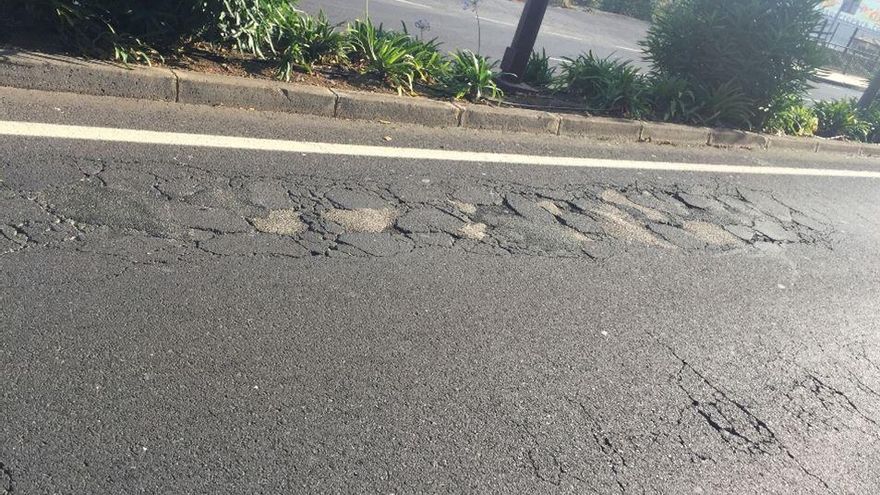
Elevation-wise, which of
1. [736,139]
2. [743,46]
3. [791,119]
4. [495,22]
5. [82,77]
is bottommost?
[736,139]

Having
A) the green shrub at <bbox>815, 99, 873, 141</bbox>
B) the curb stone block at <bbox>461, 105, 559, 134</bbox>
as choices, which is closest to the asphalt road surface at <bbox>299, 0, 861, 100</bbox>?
the green shrub at <bbox>815, 99, 873, 141</bbox>

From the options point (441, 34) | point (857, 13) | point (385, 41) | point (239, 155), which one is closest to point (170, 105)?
point (239, 155)

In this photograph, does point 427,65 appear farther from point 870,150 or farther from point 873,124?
point 873,124

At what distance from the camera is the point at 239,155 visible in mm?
5031

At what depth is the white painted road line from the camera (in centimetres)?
470

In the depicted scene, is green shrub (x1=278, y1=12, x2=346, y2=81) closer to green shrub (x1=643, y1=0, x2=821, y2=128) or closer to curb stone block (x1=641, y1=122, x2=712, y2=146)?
curb stone block (x1=641, y1=122, x2=712, y2=146)

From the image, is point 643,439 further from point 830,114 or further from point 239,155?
point 830,114

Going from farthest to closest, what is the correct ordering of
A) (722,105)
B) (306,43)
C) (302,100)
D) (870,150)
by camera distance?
(870,150), (722,105), (306,43), (302,100)

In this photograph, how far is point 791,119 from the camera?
9352 mm

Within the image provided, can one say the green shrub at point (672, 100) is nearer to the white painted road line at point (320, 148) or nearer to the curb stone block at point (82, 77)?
the white painted road line at point (320, 148)

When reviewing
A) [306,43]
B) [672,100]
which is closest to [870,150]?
[672,100]

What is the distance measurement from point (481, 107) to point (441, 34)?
616cm

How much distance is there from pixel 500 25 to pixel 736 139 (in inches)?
334

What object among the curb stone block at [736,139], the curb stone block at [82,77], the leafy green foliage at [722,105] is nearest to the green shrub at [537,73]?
the leafy green foliage at [722,105]
